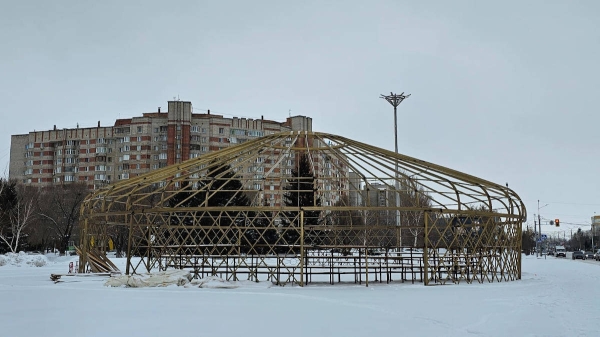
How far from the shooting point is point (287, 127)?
6369 cm

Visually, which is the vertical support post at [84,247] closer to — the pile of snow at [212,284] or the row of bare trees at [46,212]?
the pile of snow at [212,284]

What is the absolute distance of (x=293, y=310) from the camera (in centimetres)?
1079

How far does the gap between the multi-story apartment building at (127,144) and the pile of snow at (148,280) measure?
4429cm

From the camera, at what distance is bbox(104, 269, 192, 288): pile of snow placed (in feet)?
48.6

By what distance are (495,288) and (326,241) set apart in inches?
778

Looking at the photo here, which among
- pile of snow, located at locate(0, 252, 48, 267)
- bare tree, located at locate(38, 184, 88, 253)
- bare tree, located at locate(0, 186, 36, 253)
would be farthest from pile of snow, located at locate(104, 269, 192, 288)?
bare tree, located at locate(38, 184, 88, 253)

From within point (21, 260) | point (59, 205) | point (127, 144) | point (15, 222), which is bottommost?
point (21, 260)

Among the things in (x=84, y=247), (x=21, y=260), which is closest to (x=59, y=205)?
(x=21, y=260)

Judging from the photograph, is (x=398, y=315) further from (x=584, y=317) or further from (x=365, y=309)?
(x=584, y=317)

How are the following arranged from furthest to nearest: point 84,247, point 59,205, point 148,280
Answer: point 59,205 → point 84,247 → point 148,280

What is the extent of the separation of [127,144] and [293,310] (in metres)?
55.6

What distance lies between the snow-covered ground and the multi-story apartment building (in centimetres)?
4512

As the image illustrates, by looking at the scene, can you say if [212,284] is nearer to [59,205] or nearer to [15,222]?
[15,222]

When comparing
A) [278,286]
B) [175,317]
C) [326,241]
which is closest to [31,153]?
[326,241]
